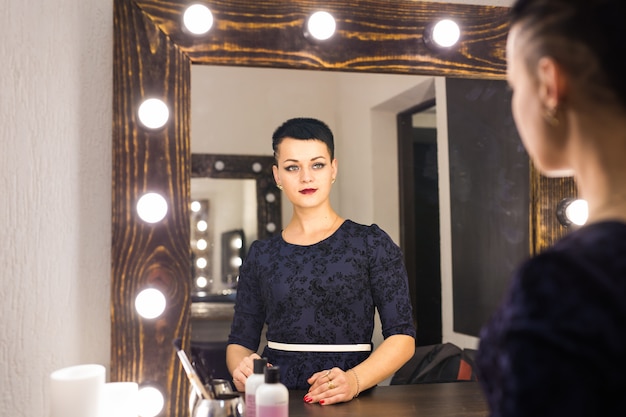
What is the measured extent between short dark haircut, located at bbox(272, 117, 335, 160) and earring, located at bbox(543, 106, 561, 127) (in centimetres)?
71

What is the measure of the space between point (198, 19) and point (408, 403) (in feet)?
2.56

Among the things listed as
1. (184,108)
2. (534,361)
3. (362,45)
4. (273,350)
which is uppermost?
(362,45)

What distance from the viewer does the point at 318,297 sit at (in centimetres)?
113

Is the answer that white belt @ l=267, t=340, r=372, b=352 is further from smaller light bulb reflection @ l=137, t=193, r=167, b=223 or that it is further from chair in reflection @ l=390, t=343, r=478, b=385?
smaller light bulb reflection @ l=137, t=193, r=167, b=223

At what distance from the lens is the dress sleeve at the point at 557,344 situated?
15.9 inches

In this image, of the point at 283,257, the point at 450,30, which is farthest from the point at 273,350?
the point at 450,30

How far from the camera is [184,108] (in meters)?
1.19

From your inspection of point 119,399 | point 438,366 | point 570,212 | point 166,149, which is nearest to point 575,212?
point 570,212

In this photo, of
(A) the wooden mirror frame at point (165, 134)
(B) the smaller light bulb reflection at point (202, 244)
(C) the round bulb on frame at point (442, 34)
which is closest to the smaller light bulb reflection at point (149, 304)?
(A) the wooden mirror frame at point (165, 134)

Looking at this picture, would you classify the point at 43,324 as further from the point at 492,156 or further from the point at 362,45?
the point at 492,156

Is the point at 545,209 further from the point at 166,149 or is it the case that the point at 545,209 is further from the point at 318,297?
the point at 166,149

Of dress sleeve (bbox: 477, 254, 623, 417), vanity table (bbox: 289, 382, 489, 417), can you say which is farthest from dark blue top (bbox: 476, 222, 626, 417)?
vanity table (bbox: 289, 382, 489, 417)

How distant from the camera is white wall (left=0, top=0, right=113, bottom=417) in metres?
1.10

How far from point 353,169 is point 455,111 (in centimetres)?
26
